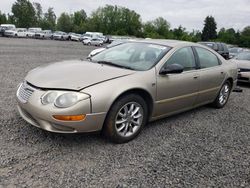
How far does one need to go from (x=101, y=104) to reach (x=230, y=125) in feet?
8.81

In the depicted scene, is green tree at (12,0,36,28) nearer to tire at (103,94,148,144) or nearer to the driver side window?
the driver side window

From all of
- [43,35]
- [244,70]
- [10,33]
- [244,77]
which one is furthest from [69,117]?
[43,35]

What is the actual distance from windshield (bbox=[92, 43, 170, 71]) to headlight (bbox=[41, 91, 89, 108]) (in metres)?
1.11

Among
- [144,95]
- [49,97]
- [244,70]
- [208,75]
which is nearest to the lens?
[49,97]

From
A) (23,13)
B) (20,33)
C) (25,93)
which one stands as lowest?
(25,93)

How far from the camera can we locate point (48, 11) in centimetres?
9262

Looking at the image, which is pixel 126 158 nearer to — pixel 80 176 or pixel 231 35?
pixel 80 176

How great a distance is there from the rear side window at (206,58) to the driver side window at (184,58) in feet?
0.89

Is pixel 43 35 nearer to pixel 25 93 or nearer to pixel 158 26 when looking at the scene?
pixel 25 93

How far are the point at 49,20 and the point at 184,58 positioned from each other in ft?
288

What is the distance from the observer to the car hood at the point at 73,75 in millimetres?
3217

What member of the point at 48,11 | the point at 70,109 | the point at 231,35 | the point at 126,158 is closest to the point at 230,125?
the point at 126,158

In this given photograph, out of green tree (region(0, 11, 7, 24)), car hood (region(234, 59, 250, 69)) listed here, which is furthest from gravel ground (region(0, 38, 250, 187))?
green tree (region(0, 11, 7, 24))

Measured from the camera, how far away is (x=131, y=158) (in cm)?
321
